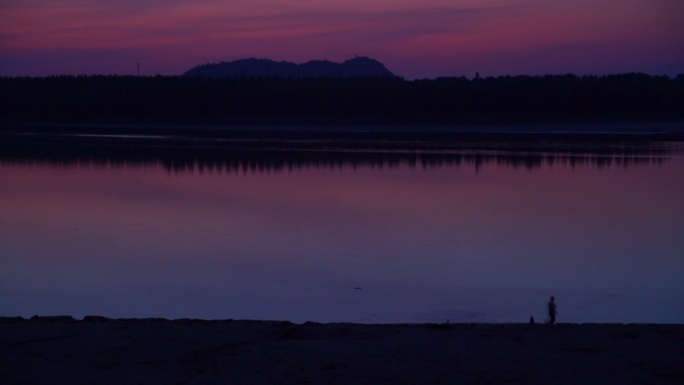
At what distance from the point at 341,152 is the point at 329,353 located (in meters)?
20.7

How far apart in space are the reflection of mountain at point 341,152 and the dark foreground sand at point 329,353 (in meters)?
14.5

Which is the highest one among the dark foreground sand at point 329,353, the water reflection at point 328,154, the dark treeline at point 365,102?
the dark treeline at point 365,102

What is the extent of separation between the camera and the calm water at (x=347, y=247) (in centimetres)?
824

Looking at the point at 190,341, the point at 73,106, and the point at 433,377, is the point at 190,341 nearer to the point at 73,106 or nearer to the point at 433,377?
the point at 433,377

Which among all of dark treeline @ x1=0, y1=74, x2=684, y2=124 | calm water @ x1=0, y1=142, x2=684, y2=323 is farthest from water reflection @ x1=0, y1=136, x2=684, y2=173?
dark treeline @ x1=0, y1=74, x2=684, y2=124

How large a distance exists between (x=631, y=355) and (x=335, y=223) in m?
7.23

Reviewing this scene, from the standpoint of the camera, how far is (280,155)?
25438 millimetres

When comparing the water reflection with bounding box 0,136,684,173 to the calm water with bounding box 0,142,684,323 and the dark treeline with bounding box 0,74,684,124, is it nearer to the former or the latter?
the calm water with bounding box 0,142,684,323

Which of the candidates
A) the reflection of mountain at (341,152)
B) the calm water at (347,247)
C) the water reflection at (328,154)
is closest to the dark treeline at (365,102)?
the reflection of mountain at (341,152)

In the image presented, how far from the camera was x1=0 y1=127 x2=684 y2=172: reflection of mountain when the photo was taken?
2277 cm

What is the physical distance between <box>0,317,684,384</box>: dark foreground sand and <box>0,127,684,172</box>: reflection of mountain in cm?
1453

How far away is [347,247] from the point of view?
433 inches

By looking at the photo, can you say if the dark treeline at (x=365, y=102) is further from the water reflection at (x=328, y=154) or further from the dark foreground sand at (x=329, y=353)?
the dark foreground sand at (x=329, y=353)

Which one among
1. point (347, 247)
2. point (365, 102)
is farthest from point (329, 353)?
point (365, 102)
